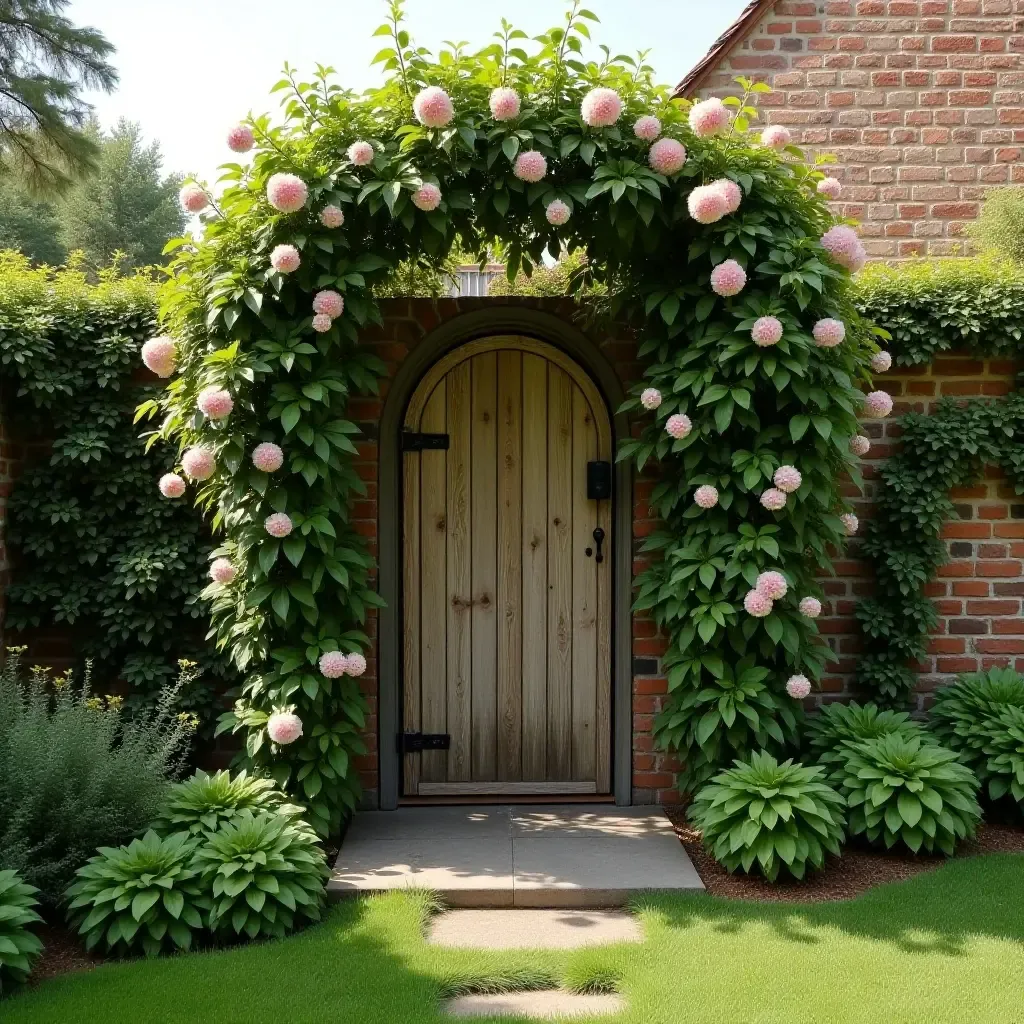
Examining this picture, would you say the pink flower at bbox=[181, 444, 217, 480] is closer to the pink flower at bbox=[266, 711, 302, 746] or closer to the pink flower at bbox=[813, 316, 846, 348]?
A: the pink flower at bbox=[266, 711, 302, 746]

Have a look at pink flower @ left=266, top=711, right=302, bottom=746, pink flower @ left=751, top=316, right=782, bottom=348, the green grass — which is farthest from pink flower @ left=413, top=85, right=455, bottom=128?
the green grass

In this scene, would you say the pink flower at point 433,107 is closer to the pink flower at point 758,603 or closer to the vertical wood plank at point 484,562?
the vertical wood plank at point 484,562

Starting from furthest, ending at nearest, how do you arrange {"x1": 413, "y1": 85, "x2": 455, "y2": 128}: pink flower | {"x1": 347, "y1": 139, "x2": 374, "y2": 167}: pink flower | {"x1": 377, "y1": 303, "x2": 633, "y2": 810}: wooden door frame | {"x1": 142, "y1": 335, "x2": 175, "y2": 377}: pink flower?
{"x1": 377, "y1": 303, "x2": 633, "y2": 810}: wooden door frame, {"x1": 142, "y1": 335, "x2": 175, "y2": 377}: pink flower, {"x1": 347, "y1": 139, "x2": 374, "y2": 167}: pink flower, {"x1": 413, "y1": 85, "x2": 455, "y2": 128}: pink flower

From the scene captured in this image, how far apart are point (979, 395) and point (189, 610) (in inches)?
150

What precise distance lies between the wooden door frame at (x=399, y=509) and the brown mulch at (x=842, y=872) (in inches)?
31.9

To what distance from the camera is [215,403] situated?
146 inches

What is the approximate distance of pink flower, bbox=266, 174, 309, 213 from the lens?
368 cm

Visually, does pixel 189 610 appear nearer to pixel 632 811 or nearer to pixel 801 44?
pixel 632 811

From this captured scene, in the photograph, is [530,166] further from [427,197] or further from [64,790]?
[64,790]

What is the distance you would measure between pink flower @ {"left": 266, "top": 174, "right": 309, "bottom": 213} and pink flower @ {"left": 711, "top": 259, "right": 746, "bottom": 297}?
5.25 feet

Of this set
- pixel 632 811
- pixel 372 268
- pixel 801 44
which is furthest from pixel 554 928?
pixel 801 44

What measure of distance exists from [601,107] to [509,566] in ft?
6.90

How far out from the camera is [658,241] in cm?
417

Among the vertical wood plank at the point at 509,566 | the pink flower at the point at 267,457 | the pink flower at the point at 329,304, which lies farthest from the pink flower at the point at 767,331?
the pink flower at the point at 267,457
